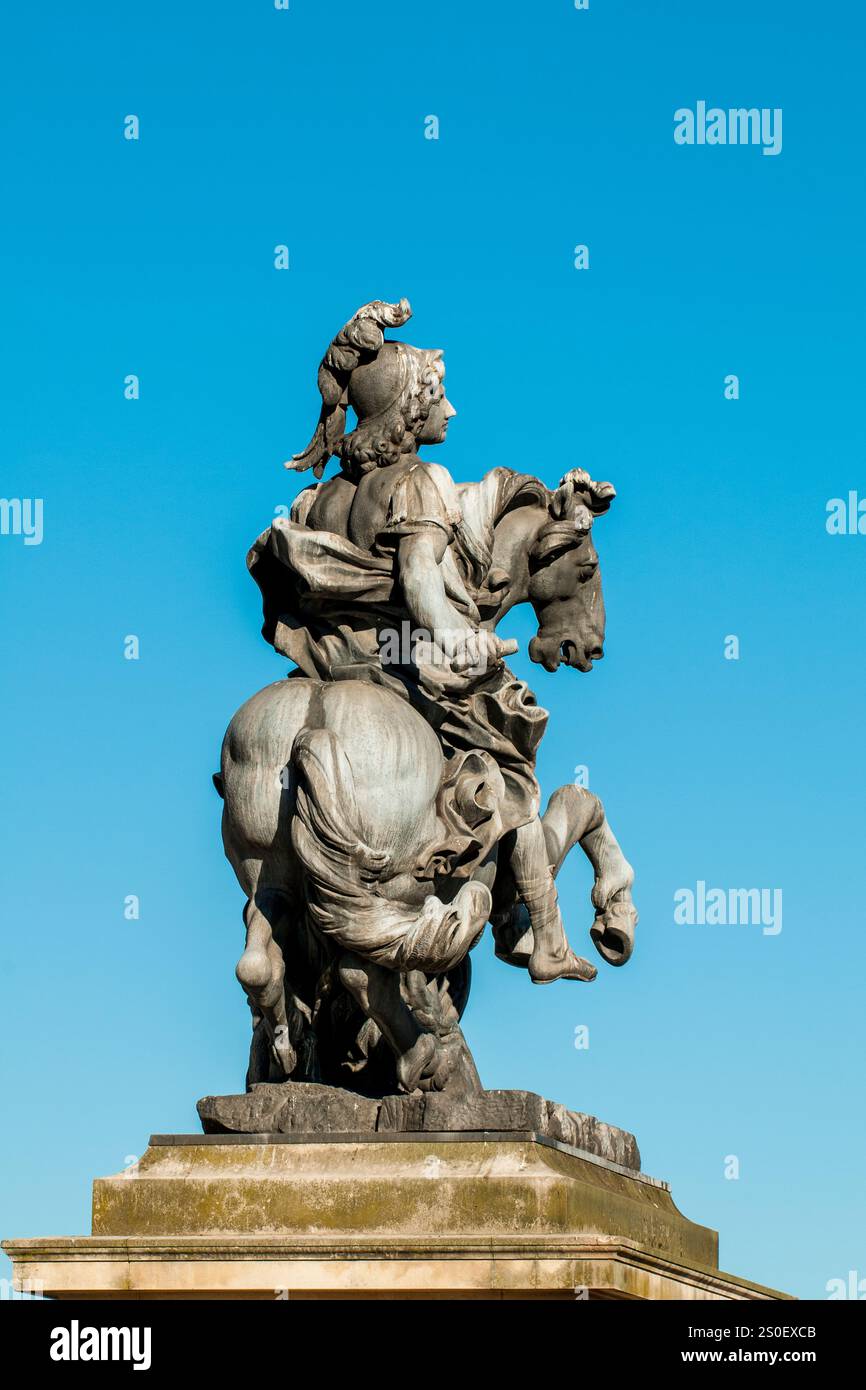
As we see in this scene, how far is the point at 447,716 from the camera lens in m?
14.3

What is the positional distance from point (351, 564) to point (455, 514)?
0.61 meters

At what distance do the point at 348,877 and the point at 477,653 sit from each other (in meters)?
1.36

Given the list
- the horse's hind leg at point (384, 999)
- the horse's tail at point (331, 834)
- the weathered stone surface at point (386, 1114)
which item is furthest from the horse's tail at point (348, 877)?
the weathered stone surface at point (386, 1114)

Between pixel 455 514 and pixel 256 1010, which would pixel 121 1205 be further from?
pixel 455 514

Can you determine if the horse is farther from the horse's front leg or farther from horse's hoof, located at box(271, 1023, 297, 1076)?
the horse's front leg

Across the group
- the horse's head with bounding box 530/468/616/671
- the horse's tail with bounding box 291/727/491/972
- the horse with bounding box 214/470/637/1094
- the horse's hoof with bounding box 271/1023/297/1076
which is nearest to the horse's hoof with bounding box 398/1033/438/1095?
the horse with bounding box 214/470/637/1094

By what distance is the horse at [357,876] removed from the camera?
13688mm

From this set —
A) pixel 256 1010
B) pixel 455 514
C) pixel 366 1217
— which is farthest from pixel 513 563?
pixel 366 1217

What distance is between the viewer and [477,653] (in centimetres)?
1414

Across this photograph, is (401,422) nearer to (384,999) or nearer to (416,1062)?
(384,999)

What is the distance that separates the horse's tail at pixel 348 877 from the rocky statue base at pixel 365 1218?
76 cm

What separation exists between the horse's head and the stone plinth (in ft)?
10.00
